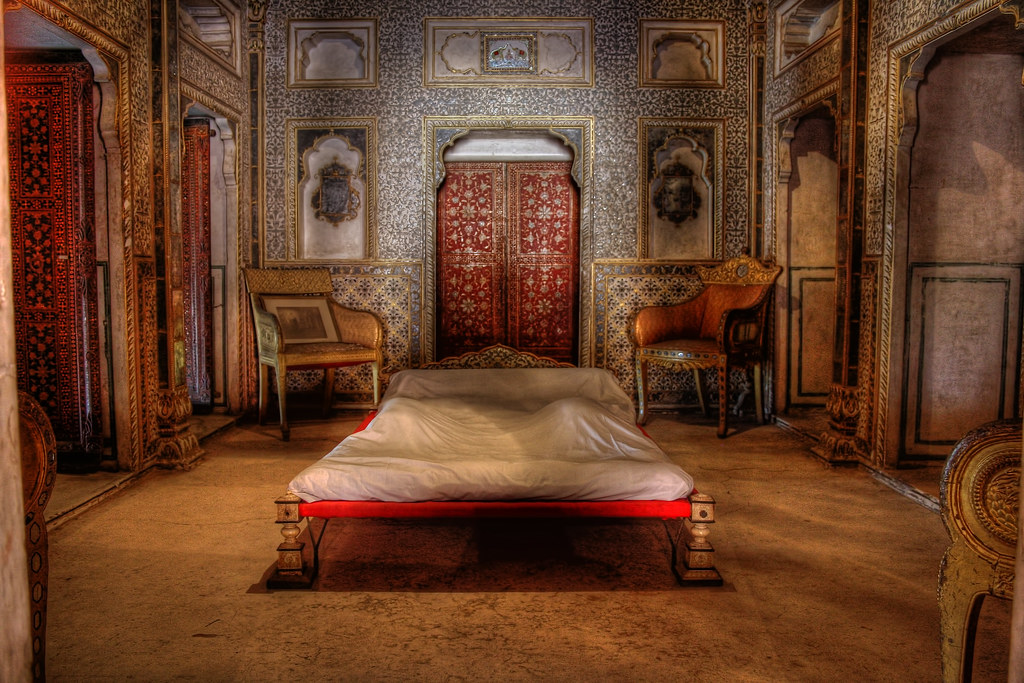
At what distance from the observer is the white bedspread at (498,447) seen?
304 cm

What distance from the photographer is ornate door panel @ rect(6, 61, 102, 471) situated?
455 cm

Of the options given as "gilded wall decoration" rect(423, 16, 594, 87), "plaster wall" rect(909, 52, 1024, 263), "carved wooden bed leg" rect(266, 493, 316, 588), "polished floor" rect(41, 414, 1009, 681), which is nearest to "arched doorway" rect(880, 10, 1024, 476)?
"plaster wall" rect(909, 52, 1024, 263)

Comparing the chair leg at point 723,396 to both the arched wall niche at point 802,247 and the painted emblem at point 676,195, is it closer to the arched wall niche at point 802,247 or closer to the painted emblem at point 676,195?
the arched wall niche at point 802,247

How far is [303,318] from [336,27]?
276 centimetres

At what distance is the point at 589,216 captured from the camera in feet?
22.9

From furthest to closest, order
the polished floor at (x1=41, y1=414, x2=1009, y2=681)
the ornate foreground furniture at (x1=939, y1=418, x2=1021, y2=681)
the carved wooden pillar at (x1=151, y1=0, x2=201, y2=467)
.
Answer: the carved wooden pillar at (x1=151, y1=0, x2=201, y2=467) < the polished floor at (x1=41, y1=414, x2=1009, y2=681) < the ornate foreground furniture at (x1=939, y1=418, x2=1021, y2=681)

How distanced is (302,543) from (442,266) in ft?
15.2

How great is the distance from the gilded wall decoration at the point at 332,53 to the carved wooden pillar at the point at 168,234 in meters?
1.87

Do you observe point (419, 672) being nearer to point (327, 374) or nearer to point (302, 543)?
point (302, 543)

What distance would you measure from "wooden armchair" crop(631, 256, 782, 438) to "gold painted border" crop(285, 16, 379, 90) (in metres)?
3.35

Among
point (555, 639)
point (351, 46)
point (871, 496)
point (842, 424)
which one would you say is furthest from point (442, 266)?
point (555, 639)

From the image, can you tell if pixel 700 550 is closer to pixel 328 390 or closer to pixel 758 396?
pixel 758 396

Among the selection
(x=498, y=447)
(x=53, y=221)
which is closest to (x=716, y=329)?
(x=498, y=447)

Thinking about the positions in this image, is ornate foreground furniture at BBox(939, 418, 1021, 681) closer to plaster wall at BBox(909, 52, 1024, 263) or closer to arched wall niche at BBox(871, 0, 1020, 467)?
arched wall niche at BBox(871, 0, 1020, 467)
